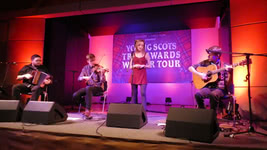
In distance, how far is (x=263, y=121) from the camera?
144 inches

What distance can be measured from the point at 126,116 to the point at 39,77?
288cm

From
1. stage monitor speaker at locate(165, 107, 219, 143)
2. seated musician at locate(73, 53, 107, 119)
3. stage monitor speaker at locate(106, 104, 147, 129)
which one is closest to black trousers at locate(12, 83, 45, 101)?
seated musician at locate(73, 53, 107, 119)

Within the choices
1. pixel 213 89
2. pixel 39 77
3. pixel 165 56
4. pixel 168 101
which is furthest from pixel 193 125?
pixel 165 56

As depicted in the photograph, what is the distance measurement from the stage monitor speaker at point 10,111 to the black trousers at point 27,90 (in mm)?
1139

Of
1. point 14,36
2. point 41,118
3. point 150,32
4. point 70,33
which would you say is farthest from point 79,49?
point 41,118

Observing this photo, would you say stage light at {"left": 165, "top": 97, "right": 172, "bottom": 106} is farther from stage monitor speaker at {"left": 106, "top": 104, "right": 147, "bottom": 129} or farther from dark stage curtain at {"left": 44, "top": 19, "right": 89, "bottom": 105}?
stage monitor speaker at {"left": 106, "top": 104, "right": 147, "bottom": 129}

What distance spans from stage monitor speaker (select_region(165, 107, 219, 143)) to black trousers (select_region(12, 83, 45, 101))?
339 centimetres

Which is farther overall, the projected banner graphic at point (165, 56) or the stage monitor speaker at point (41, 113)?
the projected banner graphic at point (165, 56)

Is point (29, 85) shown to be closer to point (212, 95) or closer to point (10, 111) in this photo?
point (10, 111)

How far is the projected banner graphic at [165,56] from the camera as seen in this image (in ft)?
21.3

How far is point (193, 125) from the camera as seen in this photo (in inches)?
75.4

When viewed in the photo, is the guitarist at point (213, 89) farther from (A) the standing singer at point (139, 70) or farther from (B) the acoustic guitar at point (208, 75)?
(A) the standing singer at point (139, 70)

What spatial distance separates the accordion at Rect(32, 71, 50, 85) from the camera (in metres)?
4.34

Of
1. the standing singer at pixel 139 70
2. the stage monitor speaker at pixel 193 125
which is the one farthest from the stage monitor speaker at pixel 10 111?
the stage monitor speaker at pixel 193 125
